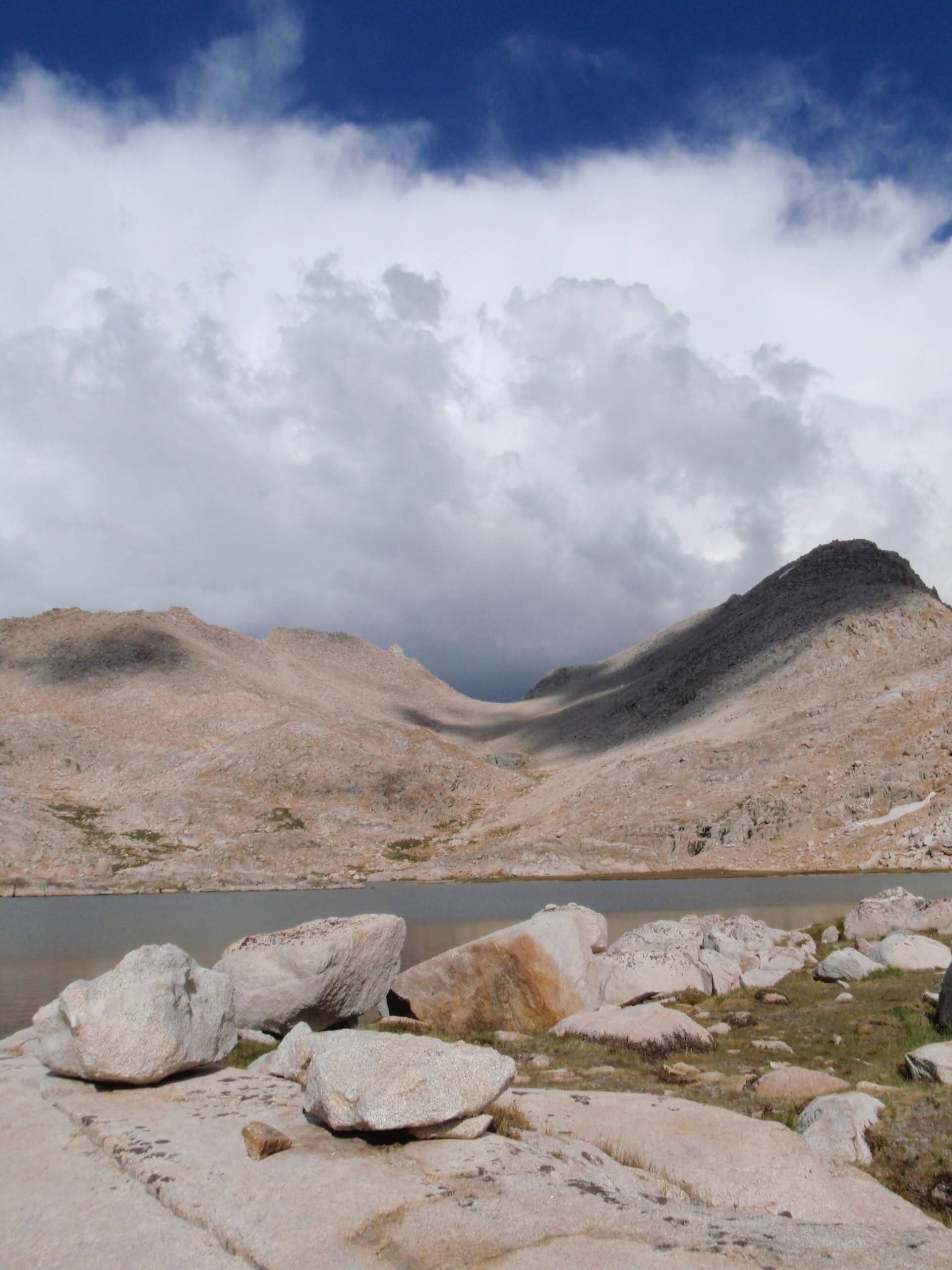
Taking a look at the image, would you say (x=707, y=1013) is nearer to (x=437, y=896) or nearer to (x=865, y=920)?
(x=865, y=920)

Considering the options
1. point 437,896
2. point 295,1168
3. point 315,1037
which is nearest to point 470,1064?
point 295,1168

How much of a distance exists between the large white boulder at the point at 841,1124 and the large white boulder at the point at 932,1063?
130cm

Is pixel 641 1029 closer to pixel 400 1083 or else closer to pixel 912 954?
pixel 400 1083

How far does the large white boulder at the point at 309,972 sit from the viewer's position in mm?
17469

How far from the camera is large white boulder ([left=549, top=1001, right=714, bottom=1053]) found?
53.2ft

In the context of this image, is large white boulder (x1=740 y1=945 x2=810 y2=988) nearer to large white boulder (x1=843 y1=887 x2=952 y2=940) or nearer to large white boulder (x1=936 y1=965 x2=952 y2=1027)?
large white boulder (x1=843 y1=887 x2=952 y2=940)

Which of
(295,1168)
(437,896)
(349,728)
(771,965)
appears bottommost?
(437,896)

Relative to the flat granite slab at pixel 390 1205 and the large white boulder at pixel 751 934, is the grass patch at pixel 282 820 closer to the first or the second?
the large white boulder at pixel 751 934

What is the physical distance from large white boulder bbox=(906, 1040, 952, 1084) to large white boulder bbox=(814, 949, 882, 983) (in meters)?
10.1

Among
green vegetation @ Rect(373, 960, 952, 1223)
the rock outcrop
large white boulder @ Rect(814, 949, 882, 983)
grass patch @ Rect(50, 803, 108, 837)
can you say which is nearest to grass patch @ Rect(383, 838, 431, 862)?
grass patch @ Rect(50, 803, 108, 837)

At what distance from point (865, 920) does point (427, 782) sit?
93672mm

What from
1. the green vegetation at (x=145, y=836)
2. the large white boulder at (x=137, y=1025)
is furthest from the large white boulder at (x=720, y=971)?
the green vegetation at (x=145, y=836)

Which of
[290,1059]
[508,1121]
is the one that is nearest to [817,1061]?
[508,1121]

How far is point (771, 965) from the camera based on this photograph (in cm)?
2564
